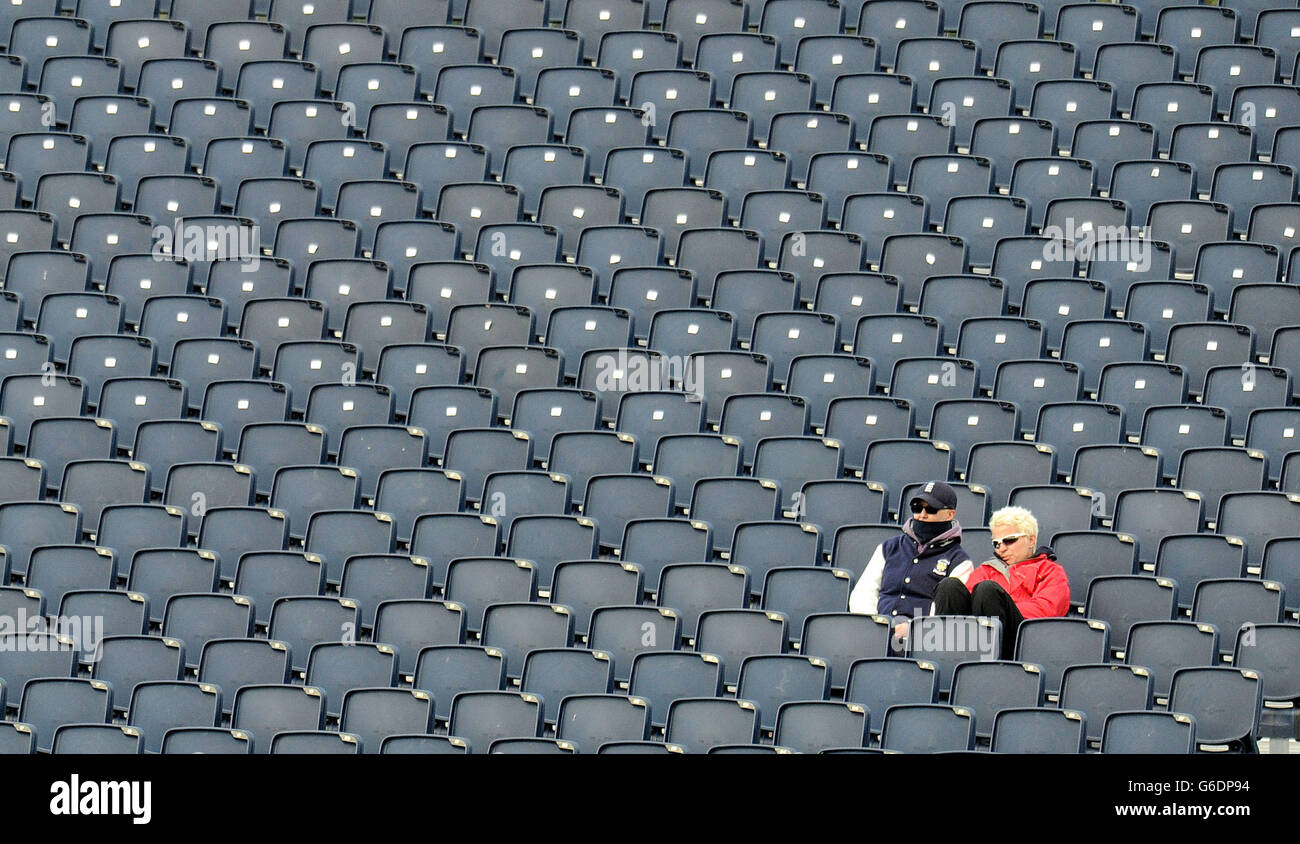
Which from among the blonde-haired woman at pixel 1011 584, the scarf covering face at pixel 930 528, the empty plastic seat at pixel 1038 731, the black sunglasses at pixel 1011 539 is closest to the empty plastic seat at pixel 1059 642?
the blonde-haired woman at pixel 1011 584

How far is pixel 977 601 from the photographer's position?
867cm

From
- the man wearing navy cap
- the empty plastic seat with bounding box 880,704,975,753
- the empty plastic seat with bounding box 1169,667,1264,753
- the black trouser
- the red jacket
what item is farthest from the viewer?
the red jacket

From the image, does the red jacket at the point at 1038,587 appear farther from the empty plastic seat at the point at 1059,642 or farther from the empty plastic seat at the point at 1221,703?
the empty plastic seat at the point at 1221,703

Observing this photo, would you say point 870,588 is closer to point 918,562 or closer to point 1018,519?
point 918,562

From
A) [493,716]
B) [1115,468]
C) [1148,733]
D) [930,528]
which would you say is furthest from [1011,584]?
[493,716]

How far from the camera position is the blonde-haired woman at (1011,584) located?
340 inches

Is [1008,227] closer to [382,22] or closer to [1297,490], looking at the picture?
[1297,490]

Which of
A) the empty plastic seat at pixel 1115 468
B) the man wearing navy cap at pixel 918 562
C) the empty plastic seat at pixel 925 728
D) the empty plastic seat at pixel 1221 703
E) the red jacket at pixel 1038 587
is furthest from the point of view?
the empty plastic seat at pixel 1115 468

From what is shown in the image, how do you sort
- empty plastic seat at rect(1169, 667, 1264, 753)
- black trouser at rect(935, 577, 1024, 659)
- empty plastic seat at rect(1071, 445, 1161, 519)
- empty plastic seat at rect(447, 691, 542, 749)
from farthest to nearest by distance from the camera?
1. empty plastic seat at rect(1071, 445, 1161, 519)
2. black trouser at rect(935, 577, 1024, 659)
3. empty plastic seat at rect(1169, 667, 1264, 753)
4. empty plastic seat at rect(447, 691, 542, 749)

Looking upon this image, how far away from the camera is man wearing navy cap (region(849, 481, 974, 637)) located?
8.73 metres

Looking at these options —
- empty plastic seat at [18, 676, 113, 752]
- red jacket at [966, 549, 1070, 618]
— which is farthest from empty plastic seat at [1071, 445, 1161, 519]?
empty plastic seat at [18, 676, 113, 752]

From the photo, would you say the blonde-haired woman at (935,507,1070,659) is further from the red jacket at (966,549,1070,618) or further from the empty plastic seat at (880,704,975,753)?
the empty plastic seat at (880,704,975,753)

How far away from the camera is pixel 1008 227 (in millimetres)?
11367
